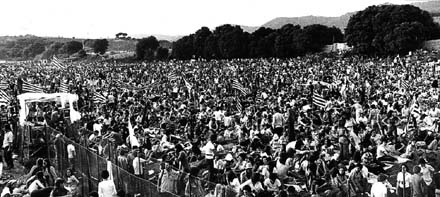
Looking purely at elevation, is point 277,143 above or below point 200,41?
below

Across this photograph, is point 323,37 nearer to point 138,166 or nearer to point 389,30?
point 389,30

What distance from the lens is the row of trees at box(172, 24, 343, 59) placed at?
85.6 metres

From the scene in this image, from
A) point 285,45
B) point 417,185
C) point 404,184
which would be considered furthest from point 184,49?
point 417,185

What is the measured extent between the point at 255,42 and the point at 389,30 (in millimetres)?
27108

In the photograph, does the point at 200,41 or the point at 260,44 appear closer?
the point at 260,44

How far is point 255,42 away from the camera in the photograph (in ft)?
301

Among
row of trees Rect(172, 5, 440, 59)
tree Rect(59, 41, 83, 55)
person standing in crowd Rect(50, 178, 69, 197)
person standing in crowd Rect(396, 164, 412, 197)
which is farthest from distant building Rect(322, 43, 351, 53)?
tree Rect(59, 41, 83, 55)

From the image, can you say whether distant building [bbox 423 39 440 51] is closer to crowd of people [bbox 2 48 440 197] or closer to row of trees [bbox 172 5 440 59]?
row of trees [bbox 172 5 440 59]

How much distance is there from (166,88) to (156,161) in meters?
28.2

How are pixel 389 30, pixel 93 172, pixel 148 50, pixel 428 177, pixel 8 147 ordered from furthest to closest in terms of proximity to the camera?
pixel 148 50, pixel 389 30, pixel 8 147, pixel 93 172, pixel 428 177

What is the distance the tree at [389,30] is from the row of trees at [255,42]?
1060 centimetres

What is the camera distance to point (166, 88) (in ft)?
145

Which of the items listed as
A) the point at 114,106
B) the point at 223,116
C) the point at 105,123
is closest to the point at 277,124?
the point at 223,116

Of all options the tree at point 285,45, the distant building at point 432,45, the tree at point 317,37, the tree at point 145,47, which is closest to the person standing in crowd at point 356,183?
the distant building at point 432,45
